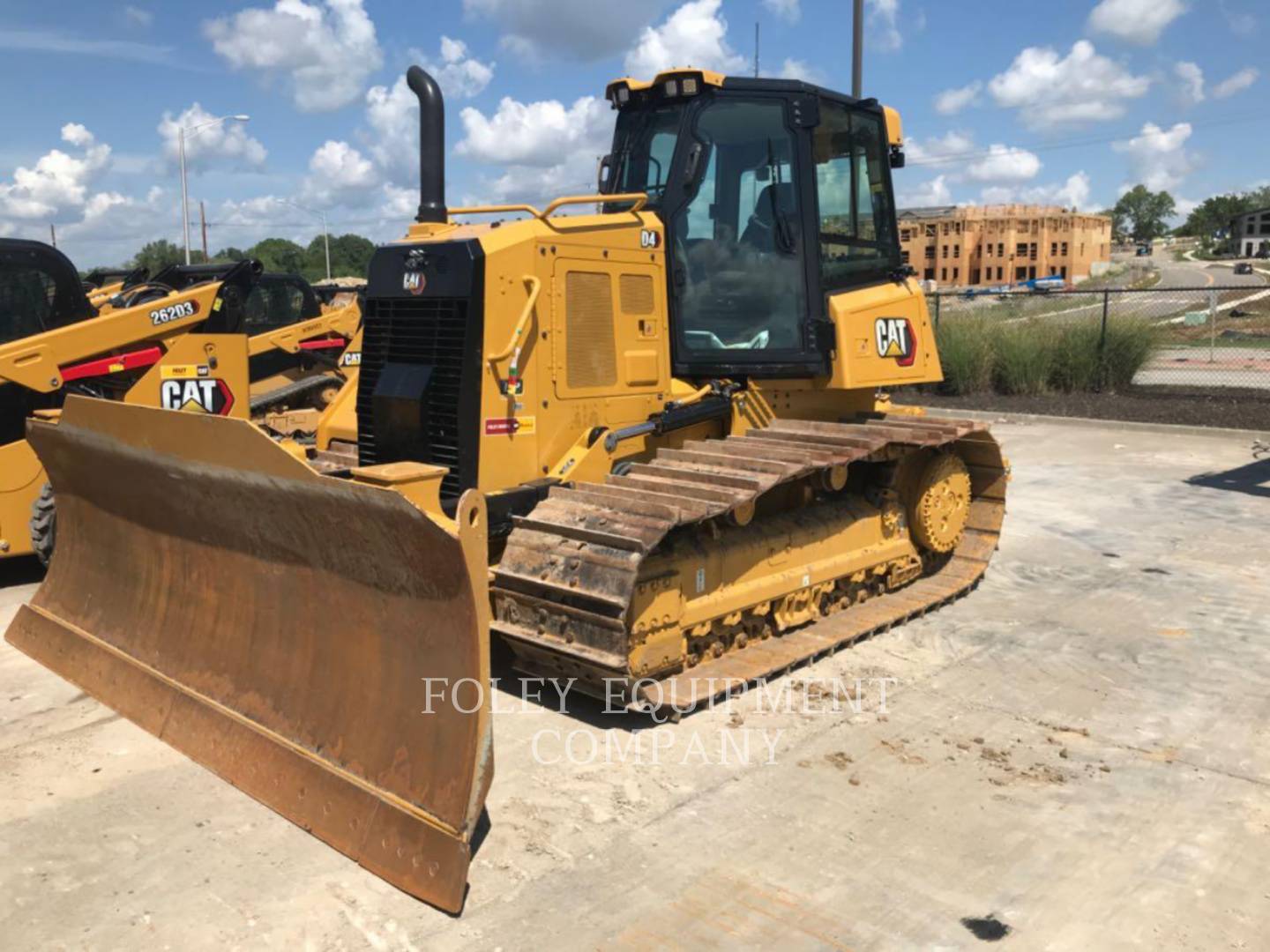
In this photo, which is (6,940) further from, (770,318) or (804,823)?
(770,318)

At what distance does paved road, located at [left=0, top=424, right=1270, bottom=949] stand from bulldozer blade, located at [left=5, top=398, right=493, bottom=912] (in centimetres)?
18

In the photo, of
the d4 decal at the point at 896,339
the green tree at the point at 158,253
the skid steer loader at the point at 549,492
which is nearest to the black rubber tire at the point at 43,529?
the skid steer loader at the point at 549,492

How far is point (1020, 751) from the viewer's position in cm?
475

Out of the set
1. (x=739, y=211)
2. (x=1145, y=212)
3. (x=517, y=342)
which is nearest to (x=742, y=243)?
(x=739, y=211)

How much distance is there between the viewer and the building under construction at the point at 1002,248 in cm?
5253

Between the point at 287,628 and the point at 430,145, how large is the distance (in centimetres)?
303

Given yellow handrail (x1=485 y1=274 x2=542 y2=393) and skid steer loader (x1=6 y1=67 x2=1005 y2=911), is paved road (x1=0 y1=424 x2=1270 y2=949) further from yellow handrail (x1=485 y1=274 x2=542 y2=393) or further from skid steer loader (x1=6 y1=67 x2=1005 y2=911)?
yellow handrail (x1=485 y1=274 x2=542 y2=393)

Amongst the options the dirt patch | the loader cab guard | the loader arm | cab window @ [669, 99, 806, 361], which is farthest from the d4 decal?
the dirt patch

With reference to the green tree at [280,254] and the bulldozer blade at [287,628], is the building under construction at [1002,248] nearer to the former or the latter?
the green tree at [280,254]

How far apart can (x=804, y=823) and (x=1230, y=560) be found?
5.40 m

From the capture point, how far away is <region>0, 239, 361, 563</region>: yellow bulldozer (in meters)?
7.89

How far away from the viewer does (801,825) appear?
4117 millimetres

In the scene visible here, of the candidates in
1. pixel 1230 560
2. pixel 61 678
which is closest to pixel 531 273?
pixel 61 678

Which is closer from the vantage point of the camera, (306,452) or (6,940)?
(6,940)
